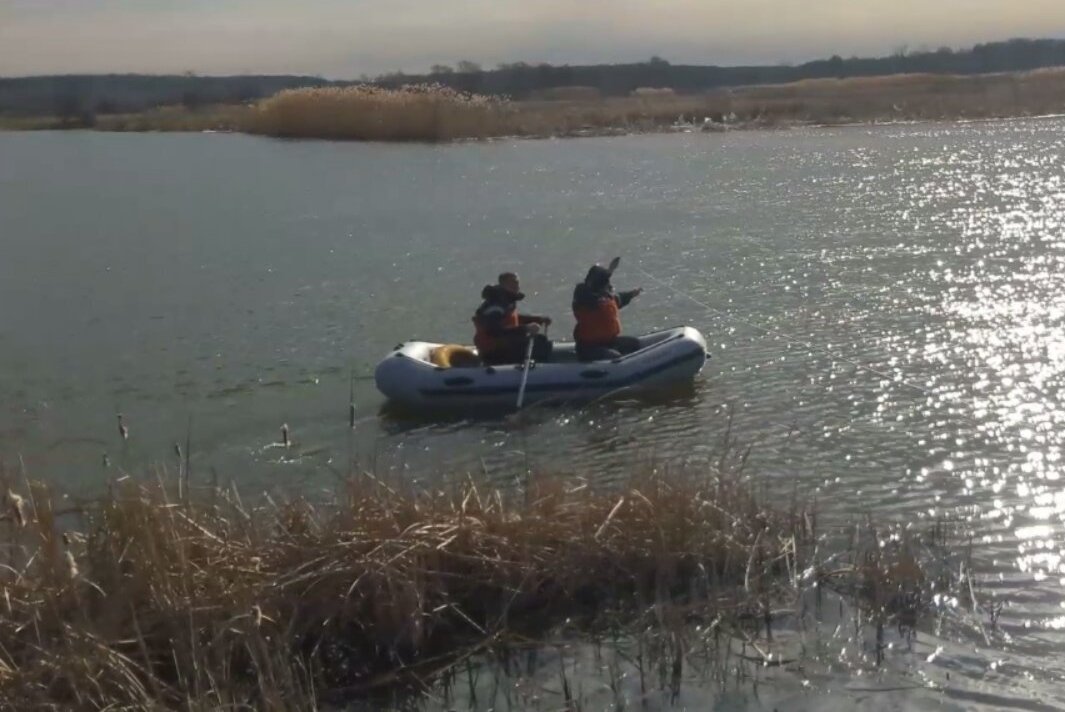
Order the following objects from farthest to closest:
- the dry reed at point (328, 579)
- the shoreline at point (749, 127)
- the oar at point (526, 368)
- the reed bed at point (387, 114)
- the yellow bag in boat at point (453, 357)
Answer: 1. the shoreline at point (749, 127)
2. the reed bed at point (387, 114)
3. the yellow bag in boat at point (453, 357)
4. the oar at point (526, 368)
5. the dry reed at point (328, 579)

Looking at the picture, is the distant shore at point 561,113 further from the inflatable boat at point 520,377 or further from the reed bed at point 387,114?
the inflatable boat at point 520,377

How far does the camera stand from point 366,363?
10898 mm

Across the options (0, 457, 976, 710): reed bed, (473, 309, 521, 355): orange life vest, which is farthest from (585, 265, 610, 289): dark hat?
(0, 457, 976, 710): reed bed

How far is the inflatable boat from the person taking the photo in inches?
378

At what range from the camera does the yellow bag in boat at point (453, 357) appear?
10031 millimetres

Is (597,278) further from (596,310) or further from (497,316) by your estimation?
(497,316)

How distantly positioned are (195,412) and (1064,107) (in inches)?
1435

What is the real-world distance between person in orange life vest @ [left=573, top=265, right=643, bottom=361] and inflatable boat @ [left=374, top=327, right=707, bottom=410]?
15 centimetres

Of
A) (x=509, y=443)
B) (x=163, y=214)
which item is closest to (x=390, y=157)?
(x=163, y=214)

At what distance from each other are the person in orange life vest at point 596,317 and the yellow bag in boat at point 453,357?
0.84 m

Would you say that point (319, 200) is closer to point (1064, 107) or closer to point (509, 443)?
point (509, 443)

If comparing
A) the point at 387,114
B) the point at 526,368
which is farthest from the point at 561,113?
the point at 526,368

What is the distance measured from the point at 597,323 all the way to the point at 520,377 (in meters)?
0.87

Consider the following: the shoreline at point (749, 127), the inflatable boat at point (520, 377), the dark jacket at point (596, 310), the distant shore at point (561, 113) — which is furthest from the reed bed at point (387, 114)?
the inflatable boat at point (520, 377)
